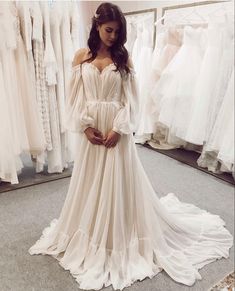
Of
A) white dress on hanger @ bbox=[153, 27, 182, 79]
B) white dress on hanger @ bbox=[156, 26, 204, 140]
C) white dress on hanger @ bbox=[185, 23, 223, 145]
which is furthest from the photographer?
white dress on hanger @ bbox=[153, 27, 182, 79]

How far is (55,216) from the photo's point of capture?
5.27 ft

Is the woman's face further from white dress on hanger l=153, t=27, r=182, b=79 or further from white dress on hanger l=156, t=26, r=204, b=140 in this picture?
white dress on hanger l=153, t=27, r=182, b=79

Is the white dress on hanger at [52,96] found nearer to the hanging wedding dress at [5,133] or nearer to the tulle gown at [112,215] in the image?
the hanging wedding dress at [5,133]

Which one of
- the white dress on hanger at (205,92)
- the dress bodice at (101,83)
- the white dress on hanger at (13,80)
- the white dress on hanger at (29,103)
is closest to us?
the white dress on hanger at (205,92)

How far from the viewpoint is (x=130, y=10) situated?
4.01ft

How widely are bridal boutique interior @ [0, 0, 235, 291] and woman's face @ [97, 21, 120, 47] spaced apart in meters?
0.25

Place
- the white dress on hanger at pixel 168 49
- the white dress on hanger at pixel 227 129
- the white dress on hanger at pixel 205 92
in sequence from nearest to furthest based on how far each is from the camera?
the white dress on hanger at pixel 227 129, the white dress on hanger at pixel 205 92, the white dress on hanger at pixel 168 49

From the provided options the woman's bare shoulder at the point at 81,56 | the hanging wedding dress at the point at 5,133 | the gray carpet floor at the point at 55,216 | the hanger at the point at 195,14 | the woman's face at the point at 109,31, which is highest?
the hanger at the point at 195,14

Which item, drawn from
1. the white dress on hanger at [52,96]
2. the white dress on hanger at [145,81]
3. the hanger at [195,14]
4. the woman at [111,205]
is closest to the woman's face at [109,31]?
the woman at [111,205]

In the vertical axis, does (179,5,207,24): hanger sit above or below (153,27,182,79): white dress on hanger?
above

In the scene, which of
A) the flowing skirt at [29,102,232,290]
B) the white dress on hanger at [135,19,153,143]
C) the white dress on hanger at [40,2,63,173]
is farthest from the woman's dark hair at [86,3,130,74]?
the white dress on hanger at [40,2,63,173]

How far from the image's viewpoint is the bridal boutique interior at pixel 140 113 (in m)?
0.94

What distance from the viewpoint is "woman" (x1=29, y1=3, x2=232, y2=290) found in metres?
1.06

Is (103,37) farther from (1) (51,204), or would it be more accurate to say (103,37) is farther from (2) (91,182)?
(1) (51,204)
